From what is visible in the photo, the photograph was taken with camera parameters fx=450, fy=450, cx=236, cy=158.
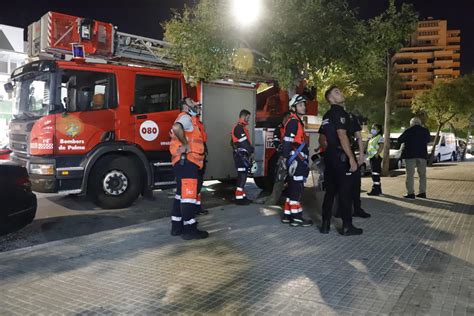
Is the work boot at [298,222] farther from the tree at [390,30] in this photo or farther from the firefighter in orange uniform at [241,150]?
the tree at [390,30]

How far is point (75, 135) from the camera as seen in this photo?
7.48 metres

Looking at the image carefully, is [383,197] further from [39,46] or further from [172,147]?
[39,46]

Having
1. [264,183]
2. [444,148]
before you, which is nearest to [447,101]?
[444,148]

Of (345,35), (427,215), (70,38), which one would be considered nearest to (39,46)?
(70,38)

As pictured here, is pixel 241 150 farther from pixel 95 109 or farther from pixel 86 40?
pixel 86 40

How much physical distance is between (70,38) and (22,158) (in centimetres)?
221

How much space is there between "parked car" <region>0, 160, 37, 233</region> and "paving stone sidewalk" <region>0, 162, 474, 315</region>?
68 cm

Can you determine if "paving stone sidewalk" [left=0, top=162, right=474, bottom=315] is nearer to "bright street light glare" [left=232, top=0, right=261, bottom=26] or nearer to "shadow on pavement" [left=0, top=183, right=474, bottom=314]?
"shadow on pavement" [left=0, top=183, right=474, bottom=314]

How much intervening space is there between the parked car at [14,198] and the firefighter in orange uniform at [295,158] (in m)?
3.50

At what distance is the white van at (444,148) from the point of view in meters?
23.2

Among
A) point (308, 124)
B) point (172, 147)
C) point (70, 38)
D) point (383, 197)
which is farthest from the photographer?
point (308, 124)

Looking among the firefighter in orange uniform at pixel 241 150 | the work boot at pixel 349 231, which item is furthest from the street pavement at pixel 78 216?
the work boot at pixel 349 231

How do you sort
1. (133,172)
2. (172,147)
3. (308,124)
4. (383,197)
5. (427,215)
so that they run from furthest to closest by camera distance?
(308,124)
(383,197)
(133,172)
(427,215)
(172,147)

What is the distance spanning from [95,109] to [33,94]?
1.13 metres
